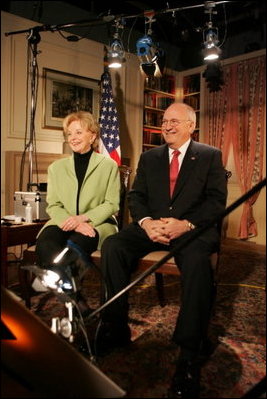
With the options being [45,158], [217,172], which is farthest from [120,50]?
[217,172]

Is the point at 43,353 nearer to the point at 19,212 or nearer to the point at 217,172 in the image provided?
the point at 217,172

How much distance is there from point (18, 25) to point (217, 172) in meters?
2.93

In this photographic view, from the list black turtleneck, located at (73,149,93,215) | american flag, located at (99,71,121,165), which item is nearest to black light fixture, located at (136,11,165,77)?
american flag, located at (99,71,121,165)

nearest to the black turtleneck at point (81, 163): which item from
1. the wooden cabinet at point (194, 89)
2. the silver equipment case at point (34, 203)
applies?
the silver equipment case at point (34, 203)

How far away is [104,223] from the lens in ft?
6.72

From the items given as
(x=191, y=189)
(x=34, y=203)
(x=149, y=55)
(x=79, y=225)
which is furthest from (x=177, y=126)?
(x=149, y=55)

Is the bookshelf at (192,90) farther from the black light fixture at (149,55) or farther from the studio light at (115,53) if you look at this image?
the studio light at (115,53)

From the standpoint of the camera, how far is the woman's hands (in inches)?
74.9

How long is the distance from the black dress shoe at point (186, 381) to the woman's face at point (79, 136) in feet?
4.15

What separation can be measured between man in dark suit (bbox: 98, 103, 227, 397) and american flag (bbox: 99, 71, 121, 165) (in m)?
2.07

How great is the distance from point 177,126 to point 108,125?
221cm

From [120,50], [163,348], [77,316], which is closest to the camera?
[77,316]

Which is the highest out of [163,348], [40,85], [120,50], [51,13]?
[51,13]

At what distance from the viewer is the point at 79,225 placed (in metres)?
1.93
